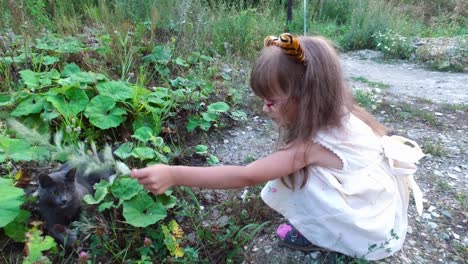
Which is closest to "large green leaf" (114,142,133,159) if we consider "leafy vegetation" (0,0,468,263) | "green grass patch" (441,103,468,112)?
"leafy vegetation" (0,0,468,263)

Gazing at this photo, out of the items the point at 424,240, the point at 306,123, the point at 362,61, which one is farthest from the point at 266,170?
the point at 362,61

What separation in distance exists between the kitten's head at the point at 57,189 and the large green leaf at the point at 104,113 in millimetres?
625

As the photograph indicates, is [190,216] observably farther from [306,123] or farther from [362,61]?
[362,61]

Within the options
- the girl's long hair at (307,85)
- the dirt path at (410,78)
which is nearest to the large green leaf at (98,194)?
the girl's long hair at (307,85)

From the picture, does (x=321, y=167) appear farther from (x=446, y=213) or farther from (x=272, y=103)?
(x=446, y=213)

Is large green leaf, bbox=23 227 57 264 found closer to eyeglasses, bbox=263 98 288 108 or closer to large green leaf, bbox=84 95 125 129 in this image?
large green leaf, bbox=84 95 125 129

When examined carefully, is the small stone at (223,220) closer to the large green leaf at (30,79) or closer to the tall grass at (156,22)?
the large green leaf at (30,79)

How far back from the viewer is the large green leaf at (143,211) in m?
1.85

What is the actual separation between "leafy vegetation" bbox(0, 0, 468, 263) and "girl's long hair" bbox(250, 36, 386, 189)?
0.65 m

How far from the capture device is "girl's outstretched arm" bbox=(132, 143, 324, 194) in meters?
1.50

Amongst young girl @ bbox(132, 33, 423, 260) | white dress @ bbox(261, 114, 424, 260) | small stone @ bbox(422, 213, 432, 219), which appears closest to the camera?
young girl @ bbox(132, 33, 423, 260)

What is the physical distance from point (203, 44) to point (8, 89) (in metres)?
2.00

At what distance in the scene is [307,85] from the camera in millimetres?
1604

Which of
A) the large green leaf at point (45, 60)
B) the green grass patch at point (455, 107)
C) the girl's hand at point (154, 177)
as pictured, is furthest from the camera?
the green grass patch at point (455, 107)
